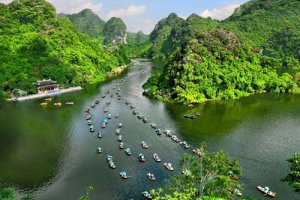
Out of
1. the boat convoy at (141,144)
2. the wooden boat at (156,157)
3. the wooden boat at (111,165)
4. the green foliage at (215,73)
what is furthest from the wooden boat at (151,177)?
the green foliage at (215,73)

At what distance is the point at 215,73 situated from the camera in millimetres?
124938

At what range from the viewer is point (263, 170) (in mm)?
62219

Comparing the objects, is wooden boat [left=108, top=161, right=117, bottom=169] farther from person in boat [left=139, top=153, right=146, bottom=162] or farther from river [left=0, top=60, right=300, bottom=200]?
person in boat [left=139, top=153, right=146, bottom=162]

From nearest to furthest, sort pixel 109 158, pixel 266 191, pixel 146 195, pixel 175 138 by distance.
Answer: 1. pixel 146 195
2. pixel 266 191
3. pixel 109 158
4. pixel 175 138

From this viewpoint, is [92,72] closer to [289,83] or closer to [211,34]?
[211,34]

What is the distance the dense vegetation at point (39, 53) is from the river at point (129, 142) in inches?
1033

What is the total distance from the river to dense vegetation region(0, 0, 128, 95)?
86.1ft

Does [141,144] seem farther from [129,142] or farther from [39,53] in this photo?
[39,53]

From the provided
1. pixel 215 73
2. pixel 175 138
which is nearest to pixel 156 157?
pixel 175 138

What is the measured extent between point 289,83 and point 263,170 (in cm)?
8086

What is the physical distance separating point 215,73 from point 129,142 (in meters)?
60.9

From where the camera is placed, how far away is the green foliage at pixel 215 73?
120m

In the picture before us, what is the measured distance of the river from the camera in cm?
5831

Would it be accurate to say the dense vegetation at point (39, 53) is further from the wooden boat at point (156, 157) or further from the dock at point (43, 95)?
the wooden boat at point (156, 157)
